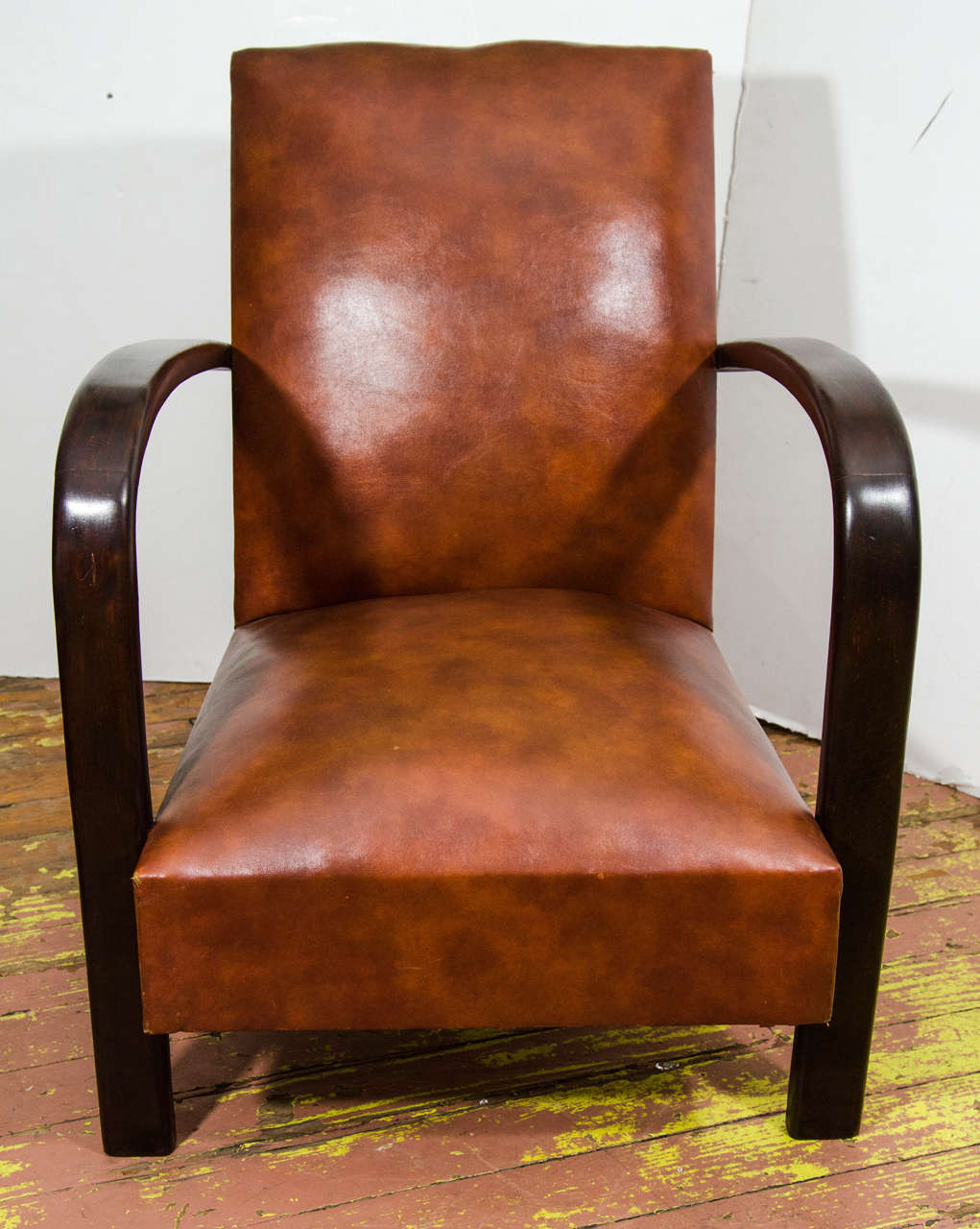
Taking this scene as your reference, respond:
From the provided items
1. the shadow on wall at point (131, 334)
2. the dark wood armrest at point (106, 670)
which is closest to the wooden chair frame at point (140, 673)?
the dark wood armrest at point (106, 670)

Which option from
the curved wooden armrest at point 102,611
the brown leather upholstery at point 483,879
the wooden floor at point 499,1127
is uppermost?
the curved wooden armrest at point 102,611

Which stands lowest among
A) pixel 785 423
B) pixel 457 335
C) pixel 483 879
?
pixel 483 879

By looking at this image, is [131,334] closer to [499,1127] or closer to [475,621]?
[475,621]

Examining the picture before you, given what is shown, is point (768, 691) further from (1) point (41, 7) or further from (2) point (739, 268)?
(1) point (41, 7)

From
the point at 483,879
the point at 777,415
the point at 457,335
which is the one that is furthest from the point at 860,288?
the point at 483,879

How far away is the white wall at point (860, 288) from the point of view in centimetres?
158

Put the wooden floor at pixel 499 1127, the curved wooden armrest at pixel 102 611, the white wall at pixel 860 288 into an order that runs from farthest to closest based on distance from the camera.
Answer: the white wall at pixel 860 288 → the wooden floor at pixel 499 1127 → the curved wooden armrest at pixel 102 611

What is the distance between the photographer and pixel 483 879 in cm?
90

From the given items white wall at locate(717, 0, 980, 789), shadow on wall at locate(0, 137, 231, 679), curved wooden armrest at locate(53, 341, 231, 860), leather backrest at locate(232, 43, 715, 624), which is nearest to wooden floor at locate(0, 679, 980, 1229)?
curved wooden armrest at locate(53, 341, 231, 860)

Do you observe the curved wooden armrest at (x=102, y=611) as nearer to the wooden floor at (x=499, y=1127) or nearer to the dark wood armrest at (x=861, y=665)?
the wooden floor at (x=499, y=1127)

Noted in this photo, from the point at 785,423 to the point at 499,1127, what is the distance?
1.11m

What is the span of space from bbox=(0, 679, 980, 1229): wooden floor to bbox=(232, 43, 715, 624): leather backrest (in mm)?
442

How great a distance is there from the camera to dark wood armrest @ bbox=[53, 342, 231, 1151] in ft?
2.94

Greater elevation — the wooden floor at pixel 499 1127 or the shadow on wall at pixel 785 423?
the shadow on wall at pixel 785 423
